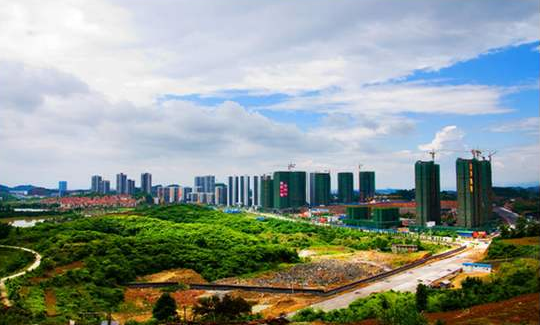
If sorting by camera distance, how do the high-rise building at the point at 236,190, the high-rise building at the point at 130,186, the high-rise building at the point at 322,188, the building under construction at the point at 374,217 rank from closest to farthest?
the building under construction at the point at 374,217
the high-rise building at the point at 322,188
the high-rise building at the point at 236,190
the high-rise building at the point at 130,186

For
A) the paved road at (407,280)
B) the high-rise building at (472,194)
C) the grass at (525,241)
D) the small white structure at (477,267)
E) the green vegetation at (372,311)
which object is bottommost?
the paved road at (407,280)

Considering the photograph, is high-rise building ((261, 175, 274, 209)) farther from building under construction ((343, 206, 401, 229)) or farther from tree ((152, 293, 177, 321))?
tree ((152, 293, 177, 321))

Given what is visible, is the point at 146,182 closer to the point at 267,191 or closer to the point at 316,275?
the point at 267,191

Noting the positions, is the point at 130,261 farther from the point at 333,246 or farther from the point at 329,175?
the point at 329,175

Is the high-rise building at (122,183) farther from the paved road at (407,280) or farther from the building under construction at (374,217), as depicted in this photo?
the paved road at (407,280)

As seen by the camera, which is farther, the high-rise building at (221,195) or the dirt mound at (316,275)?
the high-rise building at (221,195)

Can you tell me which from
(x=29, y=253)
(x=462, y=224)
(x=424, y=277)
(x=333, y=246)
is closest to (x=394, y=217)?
(x=462, y=224)

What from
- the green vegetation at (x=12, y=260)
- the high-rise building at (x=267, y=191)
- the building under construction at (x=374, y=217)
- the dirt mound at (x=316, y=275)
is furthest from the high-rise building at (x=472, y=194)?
the high-rise building at (x=267, y=191)

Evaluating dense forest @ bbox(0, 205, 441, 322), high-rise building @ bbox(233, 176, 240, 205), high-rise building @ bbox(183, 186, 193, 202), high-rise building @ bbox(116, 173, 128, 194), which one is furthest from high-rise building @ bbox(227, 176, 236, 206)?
dense forest @ bbox(0, 205, 441, 322)
